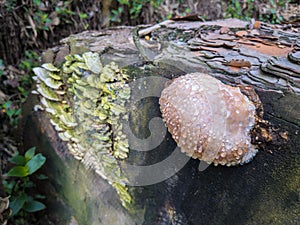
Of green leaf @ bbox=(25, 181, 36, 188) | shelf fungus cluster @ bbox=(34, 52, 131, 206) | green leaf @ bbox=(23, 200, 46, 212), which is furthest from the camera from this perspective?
green leaf @ bbox=(25, 181, 36, 188)

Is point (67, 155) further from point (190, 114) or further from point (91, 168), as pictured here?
point (190, 114)

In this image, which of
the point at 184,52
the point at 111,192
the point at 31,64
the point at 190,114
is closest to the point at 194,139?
the point at 190,114

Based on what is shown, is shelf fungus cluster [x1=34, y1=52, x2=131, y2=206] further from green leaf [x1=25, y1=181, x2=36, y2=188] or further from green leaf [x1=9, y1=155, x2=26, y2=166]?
green leaf [x1=25, y1=181, x2=36, y2=188]

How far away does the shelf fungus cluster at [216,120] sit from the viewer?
1.03 meters

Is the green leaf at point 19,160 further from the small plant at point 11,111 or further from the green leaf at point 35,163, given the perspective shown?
the small plant at point 11,111

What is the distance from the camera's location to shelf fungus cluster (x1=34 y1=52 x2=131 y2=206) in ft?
4.84

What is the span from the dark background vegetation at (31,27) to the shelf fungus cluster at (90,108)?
67cm

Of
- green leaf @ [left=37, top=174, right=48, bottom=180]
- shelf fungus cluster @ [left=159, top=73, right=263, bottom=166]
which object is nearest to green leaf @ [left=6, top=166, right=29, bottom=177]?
green leaf @ [left=37, top=174, right=48, bottom=180]

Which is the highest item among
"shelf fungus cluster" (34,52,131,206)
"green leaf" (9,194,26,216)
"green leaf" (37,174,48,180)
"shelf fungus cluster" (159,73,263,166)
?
"shelf fungus cluster" (159,73,263,166)

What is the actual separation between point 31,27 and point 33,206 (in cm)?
150

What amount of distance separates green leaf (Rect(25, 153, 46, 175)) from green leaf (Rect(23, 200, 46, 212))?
0.25m

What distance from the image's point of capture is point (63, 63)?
1730 millimetres

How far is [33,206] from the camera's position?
2.05m

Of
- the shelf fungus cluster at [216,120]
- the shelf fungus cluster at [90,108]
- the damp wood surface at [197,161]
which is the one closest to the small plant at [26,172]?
the damp wood surface at [197,161]
